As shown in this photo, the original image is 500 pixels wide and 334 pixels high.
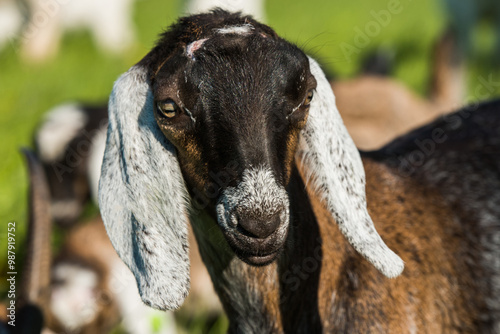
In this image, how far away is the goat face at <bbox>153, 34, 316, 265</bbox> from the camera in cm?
221

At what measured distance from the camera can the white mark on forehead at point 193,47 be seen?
92.1 inches

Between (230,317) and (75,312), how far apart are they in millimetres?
2200

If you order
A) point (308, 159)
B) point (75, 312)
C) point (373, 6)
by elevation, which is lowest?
point (373, 6)

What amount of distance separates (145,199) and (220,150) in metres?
0.40

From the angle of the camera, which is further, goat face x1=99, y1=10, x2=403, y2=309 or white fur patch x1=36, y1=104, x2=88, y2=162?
white fur patch x1=36, y1=104, x2=88, y2=162

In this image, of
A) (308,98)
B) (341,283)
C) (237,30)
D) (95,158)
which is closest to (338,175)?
(308,98)

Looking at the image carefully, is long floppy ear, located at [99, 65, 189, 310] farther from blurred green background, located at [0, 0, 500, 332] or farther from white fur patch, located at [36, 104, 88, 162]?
white fur patch, located at [36, 104, 88, 162]

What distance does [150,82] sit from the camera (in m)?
2.49

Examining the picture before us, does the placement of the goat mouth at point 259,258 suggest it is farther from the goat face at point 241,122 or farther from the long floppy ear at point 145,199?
the long floppy ear at point 145,199

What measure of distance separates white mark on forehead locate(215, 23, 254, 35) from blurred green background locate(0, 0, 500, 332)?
11.0 ft

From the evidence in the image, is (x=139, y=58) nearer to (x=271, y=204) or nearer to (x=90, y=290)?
(x=90, y=290)

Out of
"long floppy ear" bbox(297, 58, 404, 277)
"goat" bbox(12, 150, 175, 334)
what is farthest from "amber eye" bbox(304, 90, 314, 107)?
"goat" bbox(12, 150, 175, 334)

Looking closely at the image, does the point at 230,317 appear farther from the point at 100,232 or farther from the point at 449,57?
the point at 449,57

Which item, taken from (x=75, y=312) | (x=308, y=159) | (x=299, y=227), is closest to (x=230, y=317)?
(x=299, y=227)
